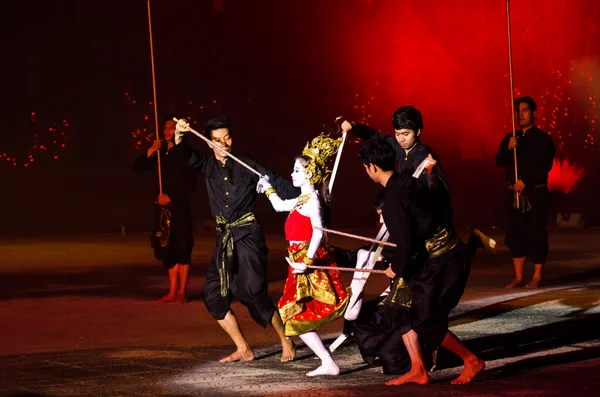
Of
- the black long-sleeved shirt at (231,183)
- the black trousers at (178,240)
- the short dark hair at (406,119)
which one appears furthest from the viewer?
the black trousers at (178,240)

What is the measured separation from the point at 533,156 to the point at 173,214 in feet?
13.1

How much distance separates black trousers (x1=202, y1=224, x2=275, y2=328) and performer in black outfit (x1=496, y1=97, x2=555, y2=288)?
5.01 meters

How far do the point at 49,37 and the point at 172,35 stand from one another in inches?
162

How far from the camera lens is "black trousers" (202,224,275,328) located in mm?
9562

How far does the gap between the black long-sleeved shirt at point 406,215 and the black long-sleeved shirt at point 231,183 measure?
1.78 metres

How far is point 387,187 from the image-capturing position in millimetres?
8133

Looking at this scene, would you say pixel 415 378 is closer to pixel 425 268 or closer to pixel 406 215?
pixel 425 268

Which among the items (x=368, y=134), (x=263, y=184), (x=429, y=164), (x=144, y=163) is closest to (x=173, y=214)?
(x=144, y=163)

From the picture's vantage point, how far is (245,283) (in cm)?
959

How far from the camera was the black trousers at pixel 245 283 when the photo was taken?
31.4 ft

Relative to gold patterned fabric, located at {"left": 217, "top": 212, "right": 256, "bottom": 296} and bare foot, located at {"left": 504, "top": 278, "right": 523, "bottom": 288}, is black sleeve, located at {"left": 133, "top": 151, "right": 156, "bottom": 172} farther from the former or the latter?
bare foot, located at {"left": 504, "top": 278, "right": 523, "bottom": 288}

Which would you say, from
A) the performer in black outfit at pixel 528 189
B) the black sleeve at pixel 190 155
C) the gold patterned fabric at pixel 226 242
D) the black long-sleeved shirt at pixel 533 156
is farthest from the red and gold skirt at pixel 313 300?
the black long-sleeved shirt at pixel 533 156

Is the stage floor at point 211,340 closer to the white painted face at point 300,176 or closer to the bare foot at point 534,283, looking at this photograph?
the bare foot at point 534,283

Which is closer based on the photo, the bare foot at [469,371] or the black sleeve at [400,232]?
the black sleeve at [400,232]
